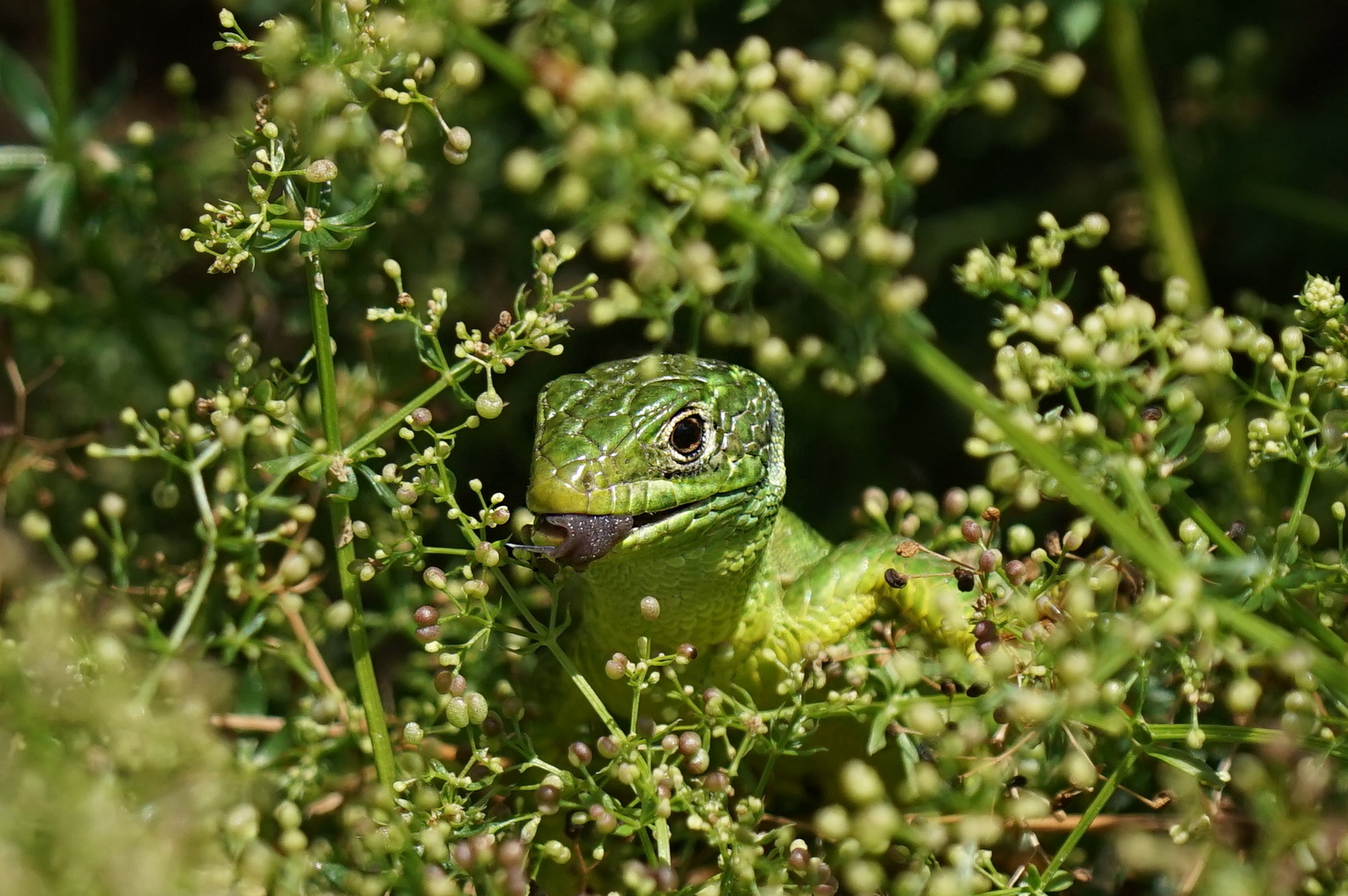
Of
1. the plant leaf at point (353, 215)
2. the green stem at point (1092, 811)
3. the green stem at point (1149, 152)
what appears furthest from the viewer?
the green stem at point (1149, 152)

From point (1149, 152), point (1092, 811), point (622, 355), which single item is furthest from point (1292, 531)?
point (622, 355)

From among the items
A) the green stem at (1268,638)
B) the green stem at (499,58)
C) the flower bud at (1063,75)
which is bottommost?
the green stem at (1268,638)

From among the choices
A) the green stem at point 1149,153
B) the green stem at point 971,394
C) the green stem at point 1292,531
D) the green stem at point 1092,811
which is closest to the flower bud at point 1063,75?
the green stem at point 971,394

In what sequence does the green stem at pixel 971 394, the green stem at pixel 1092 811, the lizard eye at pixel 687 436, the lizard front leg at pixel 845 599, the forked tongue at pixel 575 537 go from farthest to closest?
the lizard front leg at pixel 845 599 < the lizard eye at pixel 687 436 < the forked tongue at pixel 575 537 < the green stem at pixel 1092 811 < the green stem at pixel 971 394

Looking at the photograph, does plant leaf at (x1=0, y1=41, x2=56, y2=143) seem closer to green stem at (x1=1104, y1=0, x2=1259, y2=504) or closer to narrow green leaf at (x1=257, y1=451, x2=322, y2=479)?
narrow green leaf at (x1=257, y1=451, x2=322, y2=479)

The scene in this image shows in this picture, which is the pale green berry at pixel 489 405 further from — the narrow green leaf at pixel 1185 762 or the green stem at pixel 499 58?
the narrow green leaf at pixel 1185 762

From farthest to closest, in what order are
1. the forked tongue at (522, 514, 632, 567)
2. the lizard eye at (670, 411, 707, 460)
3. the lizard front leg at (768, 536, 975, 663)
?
the lizard front leg at (768, 536, 975, 663), the lizard eye at (670, 411, 707, 460), the forked tongue at (522, 514, 632, 567)

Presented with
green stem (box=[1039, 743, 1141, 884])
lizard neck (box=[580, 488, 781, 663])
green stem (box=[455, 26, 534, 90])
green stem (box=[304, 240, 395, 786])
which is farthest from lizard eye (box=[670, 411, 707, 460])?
green stem (box=[1039, 743, 1141, 884])
